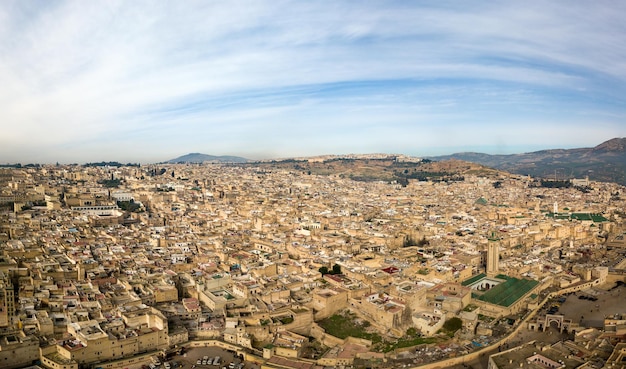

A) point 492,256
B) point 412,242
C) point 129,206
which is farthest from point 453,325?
point 129,206

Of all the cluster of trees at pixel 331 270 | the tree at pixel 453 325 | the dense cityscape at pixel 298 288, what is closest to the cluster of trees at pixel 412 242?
the dense cityscape at pixel 298 288

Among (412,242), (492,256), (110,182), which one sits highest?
(110,182)

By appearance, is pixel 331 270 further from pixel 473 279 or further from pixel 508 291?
pixel 508 291

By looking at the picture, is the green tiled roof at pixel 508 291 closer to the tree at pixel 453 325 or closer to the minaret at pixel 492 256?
the minaret at pixel 492 256

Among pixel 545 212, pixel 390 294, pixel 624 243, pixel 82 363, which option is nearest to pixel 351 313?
pixel 390 294

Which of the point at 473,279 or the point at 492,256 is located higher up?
the point at 492,256

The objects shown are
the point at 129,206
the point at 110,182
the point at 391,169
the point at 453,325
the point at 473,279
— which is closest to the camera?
the point at 453,325

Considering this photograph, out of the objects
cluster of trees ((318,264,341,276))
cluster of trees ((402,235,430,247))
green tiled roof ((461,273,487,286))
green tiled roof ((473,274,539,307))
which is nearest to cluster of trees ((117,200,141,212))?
cluster of trees ((402,235,430,247))
